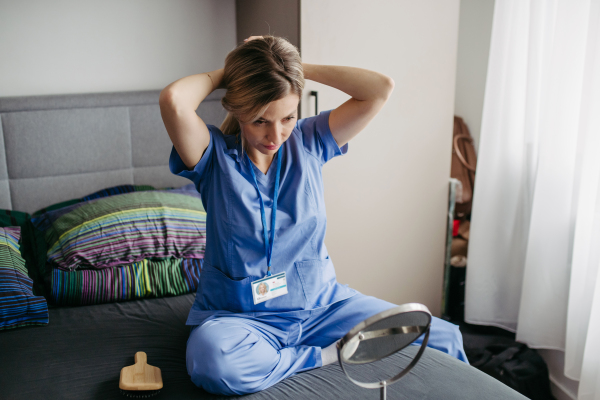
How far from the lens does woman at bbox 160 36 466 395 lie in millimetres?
1263

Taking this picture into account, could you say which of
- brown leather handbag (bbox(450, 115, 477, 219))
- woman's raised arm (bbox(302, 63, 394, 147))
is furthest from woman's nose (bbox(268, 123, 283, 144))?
brown leather handbag (bbox(450, 115, 477, 219))

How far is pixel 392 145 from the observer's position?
221 cm

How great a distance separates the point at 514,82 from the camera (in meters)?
2.10

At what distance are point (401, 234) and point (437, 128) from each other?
52cm

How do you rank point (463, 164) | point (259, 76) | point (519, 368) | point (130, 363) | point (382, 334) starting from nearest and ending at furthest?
point (382, 334), point (259, 76), point (130, 363), point (519, 368), point (463, 164)

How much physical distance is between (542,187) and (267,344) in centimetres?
127

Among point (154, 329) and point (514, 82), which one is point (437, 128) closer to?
point (514, 82)

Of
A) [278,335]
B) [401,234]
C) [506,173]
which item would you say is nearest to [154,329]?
[278,335]

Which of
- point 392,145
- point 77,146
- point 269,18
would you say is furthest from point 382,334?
point 77,146

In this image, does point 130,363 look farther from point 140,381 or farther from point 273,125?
point 273,125

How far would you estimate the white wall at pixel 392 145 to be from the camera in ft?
6.69

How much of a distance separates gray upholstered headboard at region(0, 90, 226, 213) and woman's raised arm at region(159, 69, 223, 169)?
42.6 inches

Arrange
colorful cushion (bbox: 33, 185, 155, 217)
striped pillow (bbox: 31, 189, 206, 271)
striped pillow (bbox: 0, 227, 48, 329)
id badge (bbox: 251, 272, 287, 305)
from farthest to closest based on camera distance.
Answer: colorful cushion (bbox: 33, 185, 155, 217), striped pillow (bbox: 31, 189, 206, 271), striped pillow (bbox: 0, 227, 48, 329), id badge (bbox: 251, 272, 287, 305)

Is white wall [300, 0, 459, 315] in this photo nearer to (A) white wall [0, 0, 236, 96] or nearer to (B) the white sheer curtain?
(B) the white sheer curtain
